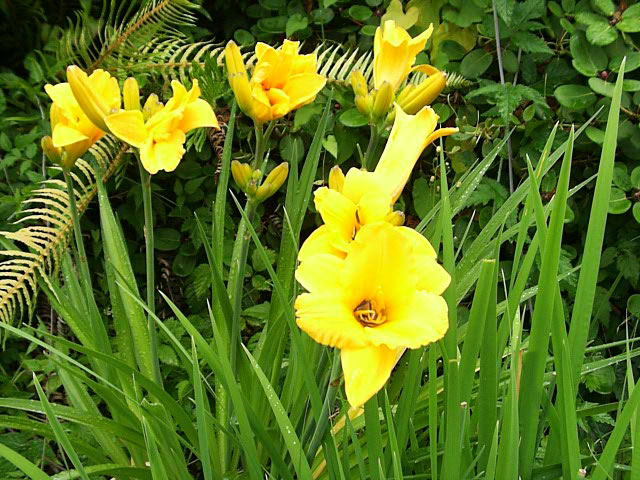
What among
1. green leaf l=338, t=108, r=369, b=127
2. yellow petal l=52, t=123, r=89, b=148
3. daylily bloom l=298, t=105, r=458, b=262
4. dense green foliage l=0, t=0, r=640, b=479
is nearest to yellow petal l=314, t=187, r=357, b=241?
daylily bloom l=298, t=105, r=458, b=262

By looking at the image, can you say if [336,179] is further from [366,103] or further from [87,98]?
[87,98]

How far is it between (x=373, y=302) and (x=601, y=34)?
3.46 ft

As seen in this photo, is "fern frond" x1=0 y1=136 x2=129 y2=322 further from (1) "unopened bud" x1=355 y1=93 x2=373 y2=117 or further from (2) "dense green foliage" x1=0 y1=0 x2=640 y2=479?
(1) "unopened bud" x1=355 y1=93 x2=373 y2=117

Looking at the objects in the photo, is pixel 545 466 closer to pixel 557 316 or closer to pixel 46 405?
pixel 557 316

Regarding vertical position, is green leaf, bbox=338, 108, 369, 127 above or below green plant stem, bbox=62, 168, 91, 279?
above

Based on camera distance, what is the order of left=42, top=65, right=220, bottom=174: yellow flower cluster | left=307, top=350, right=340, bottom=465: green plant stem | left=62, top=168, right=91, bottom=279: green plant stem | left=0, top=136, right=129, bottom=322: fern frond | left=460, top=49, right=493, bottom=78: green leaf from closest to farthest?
1. left=307, top=350, right=340, bottom=465: green plant stem
2. left=42, top=65, right=220, bottom=174: yellow flower cluster
3. left=62, top=168, right=91, bottom=279: green plant stem
4. left=0, top=136, right=129, bottom=322: fern frond
5. left=460, top=49, right=493, bottom=78: green leaf

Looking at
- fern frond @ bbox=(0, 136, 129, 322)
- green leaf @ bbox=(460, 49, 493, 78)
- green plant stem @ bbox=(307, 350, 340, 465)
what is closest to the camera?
green plant stem @ bbox=(307, 350, 340, 465)

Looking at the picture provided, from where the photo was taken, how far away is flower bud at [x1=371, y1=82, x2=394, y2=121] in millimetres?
744

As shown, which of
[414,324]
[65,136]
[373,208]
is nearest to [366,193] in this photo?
[373,208]

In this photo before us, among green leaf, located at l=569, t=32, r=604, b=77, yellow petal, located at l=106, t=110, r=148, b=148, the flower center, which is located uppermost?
green leaf, located at l=569, t=32, r=604, b=77

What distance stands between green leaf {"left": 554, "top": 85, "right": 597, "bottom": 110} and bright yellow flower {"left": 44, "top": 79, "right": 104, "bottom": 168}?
100 cm

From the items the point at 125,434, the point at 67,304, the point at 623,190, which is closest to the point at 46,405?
the point at 125,434

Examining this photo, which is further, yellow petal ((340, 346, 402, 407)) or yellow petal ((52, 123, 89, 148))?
yellow petal ((52, 123, 89, 148))

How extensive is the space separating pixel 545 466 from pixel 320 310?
0.39m
